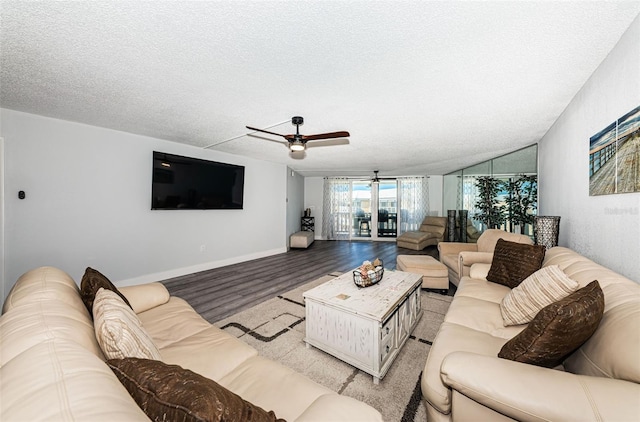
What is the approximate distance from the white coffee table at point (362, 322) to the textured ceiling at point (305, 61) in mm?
1892

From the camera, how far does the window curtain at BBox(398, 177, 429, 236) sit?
326 inches

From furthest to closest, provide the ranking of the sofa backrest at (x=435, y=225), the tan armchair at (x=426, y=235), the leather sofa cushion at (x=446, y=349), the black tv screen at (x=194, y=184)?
the sofa backrest at (x=435, y=225) < the tan armchair at (x=426, y=235) < the black tv screen at (x=194, y=184) < the leather sofa cushion at (x=446, y=349)

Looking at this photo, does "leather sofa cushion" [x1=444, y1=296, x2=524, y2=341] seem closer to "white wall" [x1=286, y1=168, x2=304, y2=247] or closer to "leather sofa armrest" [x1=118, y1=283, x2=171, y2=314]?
"leather sofa armrest" [x1=118, y1=283, x2=171, y2=314]

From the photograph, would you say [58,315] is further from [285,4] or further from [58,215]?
[58,215]

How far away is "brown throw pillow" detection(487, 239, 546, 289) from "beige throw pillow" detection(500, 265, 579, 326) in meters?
0.63

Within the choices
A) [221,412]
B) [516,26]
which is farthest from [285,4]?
[221,412]

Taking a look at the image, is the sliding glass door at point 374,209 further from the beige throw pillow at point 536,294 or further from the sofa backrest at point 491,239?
the beige throw pillow at point 536,294

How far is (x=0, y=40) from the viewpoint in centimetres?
162

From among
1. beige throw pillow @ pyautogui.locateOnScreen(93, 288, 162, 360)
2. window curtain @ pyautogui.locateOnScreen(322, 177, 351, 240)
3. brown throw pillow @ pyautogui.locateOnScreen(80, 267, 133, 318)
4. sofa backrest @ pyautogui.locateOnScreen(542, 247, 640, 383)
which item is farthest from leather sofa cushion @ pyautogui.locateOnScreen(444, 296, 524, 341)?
window curtain @ pyautogui.locateOnScreen(322, 177, 351, 240)

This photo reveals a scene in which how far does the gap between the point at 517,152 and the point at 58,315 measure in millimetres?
6318

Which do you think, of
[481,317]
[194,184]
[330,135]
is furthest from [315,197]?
[481,317]

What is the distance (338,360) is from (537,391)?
1380mm

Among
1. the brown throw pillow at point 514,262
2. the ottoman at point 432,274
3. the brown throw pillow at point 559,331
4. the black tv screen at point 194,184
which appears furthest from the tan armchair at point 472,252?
the black tv screen at point 194,184

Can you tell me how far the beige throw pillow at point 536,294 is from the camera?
1487 mm
